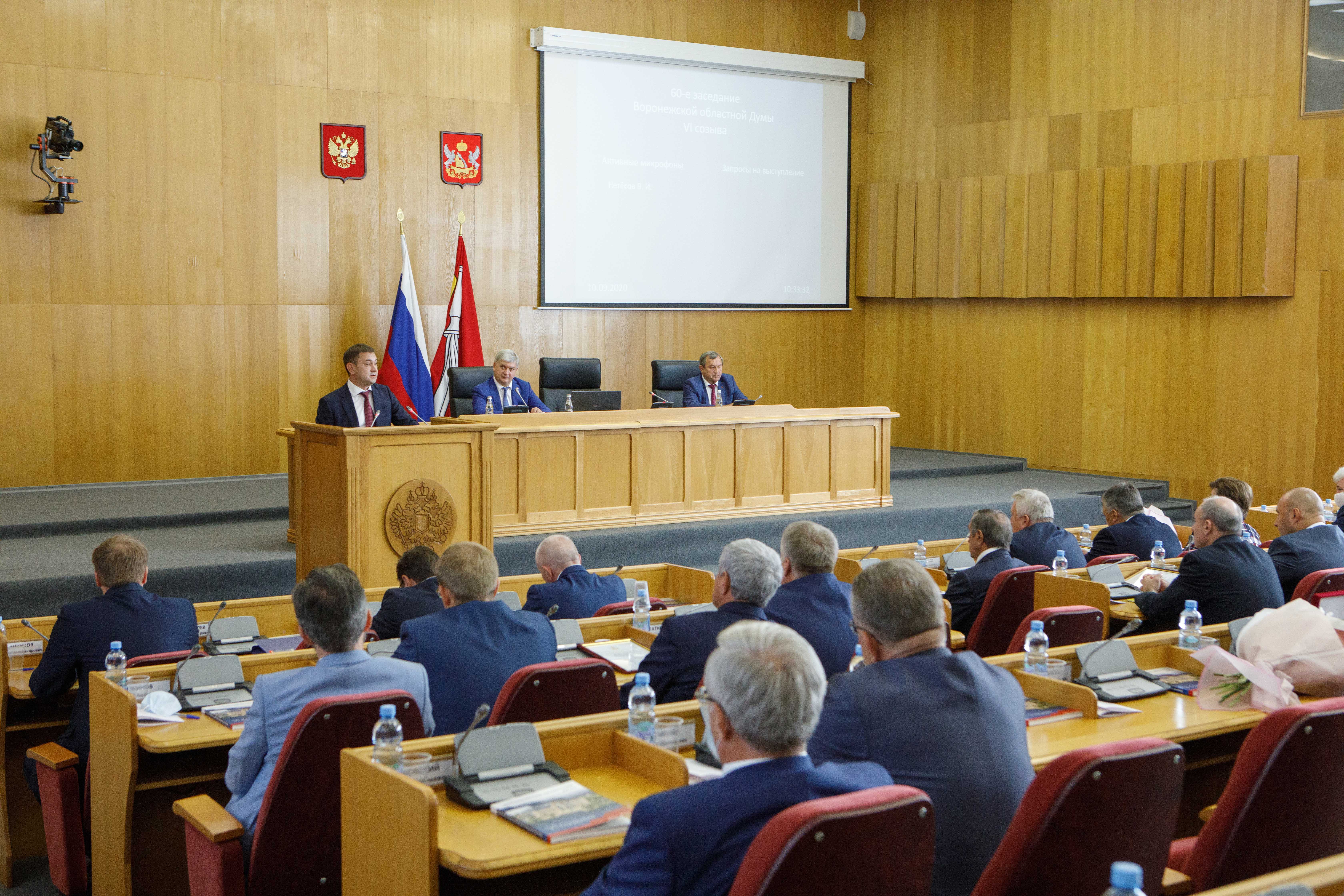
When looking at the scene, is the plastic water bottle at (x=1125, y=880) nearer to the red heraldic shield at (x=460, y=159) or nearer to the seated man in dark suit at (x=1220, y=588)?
the seated man in dark suit at (x=1220, y=588)

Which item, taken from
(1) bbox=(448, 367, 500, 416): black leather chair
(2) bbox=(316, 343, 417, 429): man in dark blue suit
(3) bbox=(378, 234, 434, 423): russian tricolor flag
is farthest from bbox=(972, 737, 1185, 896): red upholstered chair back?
(3) bbox=(378, 234, 434, 423): russian tricolor flag

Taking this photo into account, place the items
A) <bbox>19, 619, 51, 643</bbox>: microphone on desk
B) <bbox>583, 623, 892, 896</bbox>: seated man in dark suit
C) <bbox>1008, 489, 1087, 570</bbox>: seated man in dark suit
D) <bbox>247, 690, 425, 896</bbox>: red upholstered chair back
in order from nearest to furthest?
<bbox>583, 623, 892, 896</bbox>: seated man in dark suit → <bbox>247, 690, 425, 896</bbox>: red upholstered chair back → <bbox>19, 619, 51, 643</bbox>: microphone on desk → <bbox>1008, 489, 1087, 570</bbox>: seated man in dark suit

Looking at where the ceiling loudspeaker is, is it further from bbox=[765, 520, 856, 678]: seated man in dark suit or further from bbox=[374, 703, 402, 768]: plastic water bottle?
bbox=[374, 703, 402, 768]: plastic water bottle

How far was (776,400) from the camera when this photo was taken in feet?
39.1

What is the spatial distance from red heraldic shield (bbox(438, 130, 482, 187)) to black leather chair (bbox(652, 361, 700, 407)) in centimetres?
216

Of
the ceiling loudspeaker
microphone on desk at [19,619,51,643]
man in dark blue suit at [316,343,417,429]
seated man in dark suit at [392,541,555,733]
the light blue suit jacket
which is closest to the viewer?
the light blue suit jacket

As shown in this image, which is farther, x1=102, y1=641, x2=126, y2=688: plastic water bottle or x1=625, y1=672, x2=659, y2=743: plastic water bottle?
x1=102, y1=641, x2=126, y2=688: plastic water bottle

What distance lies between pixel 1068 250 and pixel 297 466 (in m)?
6.81

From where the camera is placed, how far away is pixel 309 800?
2812mm

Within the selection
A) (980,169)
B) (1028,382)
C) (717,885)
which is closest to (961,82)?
(980,169)

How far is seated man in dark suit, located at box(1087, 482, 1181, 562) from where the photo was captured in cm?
614

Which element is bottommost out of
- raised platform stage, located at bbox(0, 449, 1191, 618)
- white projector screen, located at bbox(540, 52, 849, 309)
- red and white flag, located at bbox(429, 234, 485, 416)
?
raised platform stage, located at bbox(0, 449, 1191, 618)

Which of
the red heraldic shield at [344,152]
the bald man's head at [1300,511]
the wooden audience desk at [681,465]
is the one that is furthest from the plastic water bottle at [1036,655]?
the red heraldic shield at [344,152]

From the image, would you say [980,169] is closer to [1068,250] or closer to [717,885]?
[1068,250]
